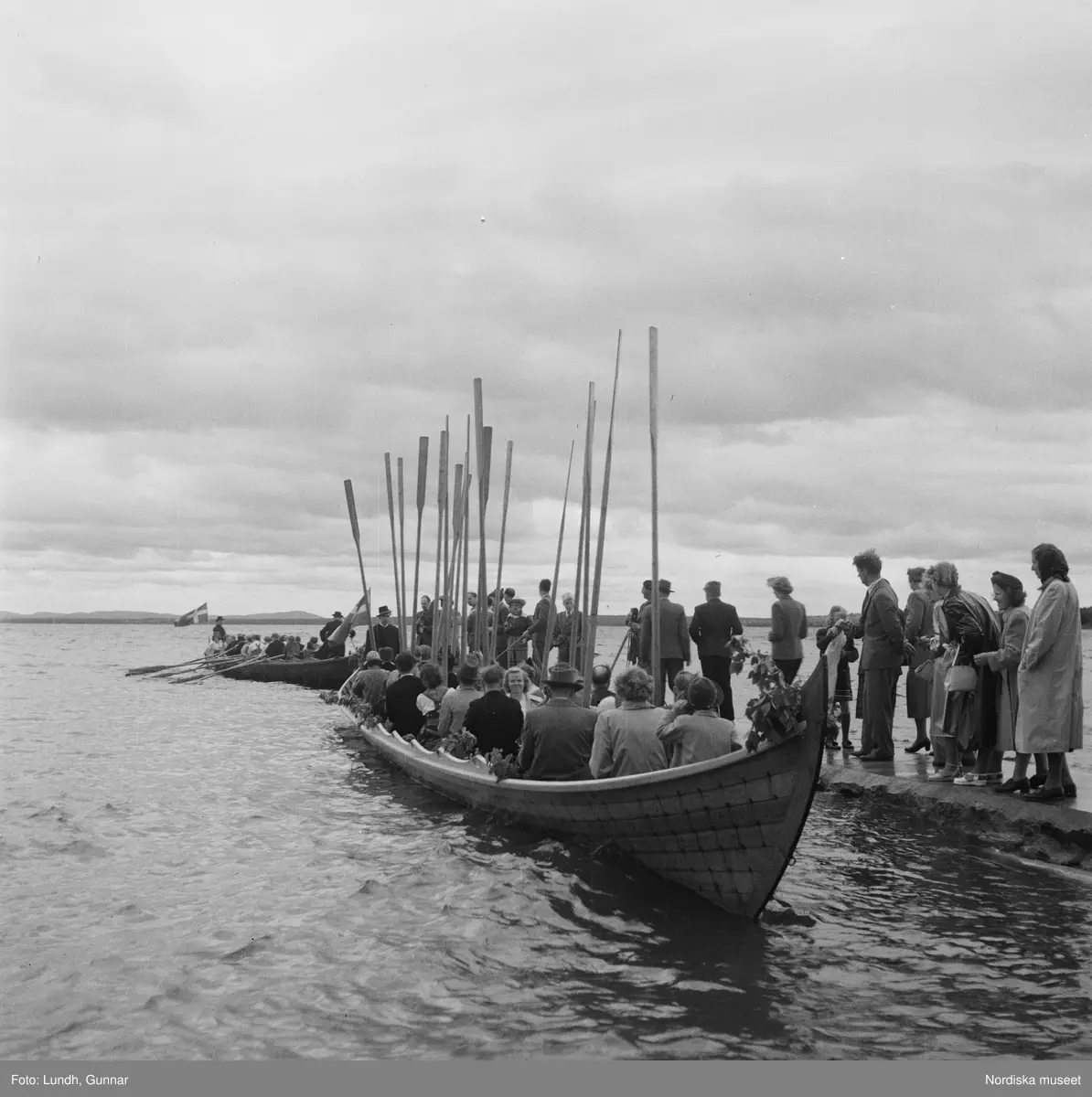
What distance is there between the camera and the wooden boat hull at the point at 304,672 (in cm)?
3488

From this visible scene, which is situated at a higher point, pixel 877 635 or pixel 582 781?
pixel 877 635

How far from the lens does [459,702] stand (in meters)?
13.9

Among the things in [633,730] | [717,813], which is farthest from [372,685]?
[717,813]

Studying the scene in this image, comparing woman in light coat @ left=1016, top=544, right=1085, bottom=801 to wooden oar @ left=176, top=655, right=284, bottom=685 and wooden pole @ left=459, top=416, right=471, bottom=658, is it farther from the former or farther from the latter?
wooden oar @ left=176, top=655, right=284, bottom=685

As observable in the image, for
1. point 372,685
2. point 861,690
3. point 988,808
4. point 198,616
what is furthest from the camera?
point 198,616

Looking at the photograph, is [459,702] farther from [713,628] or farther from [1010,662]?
[1010,662]

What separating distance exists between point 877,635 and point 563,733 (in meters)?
4.00

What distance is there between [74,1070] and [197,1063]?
0.57 meters

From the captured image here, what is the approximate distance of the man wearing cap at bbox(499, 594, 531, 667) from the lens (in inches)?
833

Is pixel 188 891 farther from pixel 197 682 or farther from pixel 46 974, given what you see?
pixel 197 682

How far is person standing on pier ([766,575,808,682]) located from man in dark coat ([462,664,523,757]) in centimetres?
403

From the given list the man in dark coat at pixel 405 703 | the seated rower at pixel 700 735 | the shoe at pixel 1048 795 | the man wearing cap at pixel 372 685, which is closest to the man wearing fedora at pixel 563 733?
the seated rower at pixel 700 735

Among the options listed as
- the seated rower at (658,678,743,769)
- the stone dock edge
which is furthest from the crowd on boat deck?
the stone dock edge

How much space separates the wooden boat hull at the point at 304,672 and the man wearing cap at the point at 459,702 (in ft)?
62.5
